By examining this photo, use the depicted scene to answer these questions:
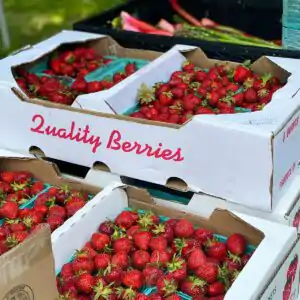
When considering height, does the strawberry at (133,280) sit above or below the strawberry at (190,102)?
below

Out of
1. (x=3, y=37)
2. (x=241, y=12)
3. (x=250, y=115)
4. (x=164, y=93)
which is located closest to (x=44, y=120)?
(x=164, y=93)

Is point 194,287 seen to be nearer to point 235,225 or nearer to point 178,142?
point 235,225

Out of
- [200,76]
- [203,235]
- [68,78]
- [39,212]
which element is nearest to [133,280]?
[203,235]

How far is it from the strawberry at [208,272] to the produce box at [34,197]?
367 mm

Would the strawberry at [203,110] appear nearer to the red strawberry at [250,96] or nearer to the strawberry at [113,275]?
the red strawberry at [250,96]

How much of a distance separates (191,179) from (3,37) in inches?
51.3

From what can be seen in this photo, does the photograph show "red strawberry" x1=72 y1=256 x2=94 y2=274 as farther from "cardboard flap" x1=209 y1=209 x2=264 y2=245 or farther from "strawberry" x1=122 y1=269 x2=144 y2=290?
"cardboard flap" x1=209 y1=209 x2=264 y2=245

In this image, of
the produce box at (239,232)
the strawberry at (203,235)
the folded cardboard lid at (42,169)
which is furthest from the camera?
the folded cardboard lid at (42,169)

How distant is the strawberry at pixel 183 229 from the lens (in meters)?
1.63

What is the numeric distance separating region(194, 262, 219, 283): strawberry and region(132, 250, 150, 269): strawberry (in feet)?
0.44

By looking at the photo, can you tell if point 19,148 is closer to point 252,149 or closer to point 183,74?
point 183,74

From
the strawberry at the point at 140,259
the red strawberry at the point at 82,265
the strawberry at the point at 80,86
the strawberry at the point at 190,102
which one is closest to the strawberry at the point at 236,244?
the strawberry at the point at 140,259

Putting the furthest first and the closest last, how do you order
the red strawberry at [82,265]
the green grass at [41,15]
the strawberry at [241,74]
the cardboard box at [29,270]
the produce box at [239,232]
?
the green grass at [41,15] < the strawberry at [241,74] < the red strawberry at [82,265] < the produce box at [239,232] < the cardboard box at [29,270]

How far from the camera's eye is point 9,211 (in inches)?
66.7
